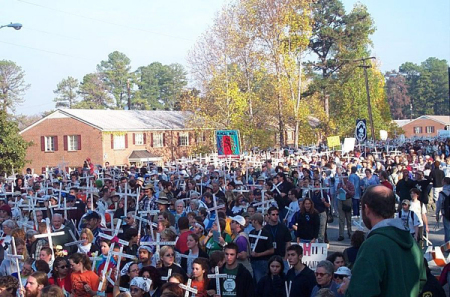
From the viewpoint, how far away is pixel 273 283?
782cm

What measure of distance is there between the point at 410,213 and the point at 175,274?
7.34 metres

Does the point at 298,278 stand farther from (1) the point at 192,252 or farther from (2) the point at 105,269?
(2) the point at 105,269

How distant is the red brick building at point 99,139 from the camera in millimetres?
50906

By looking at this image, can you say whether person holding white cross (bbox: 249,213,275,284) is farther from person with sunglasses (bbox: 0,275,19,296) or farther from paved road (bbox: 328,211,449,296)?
paved road (bbox: 328,211,449,296)

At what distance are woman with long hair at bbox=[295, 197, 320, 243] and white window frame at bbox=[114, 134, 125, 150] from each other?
41.6 metres

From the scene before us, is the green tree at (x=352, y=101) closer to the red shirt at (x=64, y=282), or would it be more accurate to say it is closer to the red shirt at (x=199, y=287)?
the red shirt at (x=64, y=282)

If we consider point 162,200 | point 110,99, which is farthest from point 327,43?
point 162,200

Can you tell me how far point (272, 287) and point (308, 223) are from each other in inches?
158

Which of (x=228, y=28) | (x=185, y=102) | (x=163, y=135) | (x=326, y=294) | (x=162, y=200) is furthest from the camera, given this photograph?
(x=163, y=135)

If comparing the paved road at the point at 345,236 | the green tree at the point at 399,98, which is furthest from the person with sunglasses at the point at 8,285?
the green tree at the point at 399,98

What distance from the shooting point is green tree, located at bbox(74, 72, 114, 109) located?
9212cm

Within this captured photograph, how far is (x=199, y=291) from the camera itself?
7480mm

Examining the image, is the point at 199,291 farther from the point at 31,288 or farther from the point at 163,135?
the point at 163,135

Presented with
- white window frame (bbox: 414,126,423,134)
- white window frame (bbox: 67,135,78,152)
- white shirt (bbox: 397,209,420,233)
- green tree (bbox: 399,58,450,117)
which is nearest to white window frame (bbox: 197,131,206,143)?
white window frame (bbox: 67,135,78,152)
